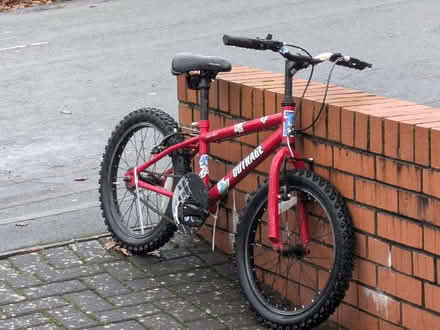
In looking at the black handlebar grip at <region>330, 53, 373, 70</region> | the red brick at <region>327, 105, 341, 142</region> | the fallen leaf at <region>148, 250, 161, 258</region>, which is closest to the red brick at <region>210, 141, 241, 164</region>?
the fallen leaf at <region>148, 250, 161, 258</region>

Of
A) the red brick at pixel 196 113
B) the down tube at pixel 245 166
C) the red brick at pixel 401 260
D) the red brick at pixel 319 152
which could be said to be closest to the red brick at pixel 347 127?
the red brick at pixel 319 152

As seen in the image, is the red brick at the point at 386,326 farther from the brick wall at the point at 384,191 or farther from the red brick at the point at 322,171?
the red brick at the point at 322,171

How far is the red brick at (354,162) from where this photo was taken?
4922 mm

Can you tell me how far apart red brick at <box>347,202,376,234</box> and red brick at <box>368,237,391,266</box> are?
0.05m

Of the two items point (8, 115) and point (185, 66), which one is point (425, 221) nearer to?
point (185, 66)

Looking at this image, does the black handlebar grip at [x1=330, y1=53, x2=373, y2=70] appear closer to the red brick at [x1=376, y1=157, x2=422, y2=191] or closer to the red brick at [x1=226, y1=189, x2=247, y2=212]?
the red brick at [x1=376, y1=157, x2=422, y2=191]

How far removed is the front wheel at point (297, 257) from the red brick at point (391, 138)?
364 mm

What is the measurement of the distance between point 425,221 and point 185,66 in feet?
5.57

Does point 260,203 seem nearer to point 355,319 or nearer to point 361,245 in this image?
point 361,245

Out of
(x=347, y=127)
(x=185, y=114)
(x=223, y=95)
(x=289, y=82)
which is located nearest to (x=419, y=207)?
(x=347, y=127)

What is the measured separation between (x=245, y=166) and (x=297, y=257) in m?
0.56

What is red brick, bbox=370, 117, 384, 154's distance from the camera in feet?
15.8

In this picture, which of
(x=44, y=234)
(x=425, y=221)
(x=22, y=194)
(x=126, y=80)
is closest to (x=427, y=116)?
(x=425, y=221)

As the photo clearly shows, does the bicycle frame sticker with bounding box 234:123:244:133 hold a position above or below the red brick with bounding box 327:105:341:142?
below
